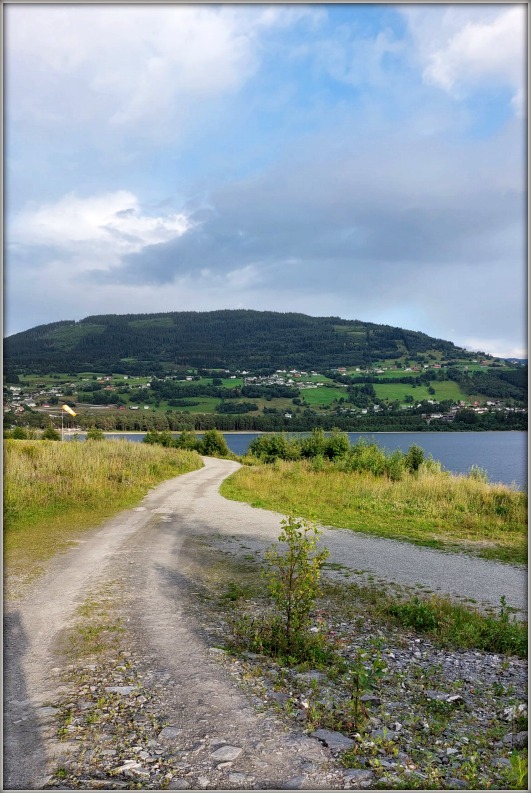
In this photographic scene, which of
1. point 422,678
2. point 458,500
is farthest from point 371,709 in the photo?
point 458,500

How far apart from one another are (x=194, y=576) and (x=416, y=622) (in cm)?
420

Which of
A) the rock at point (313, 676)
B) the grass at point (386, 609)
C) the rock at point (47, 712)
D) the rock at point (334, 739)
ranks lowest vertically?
the grass at point (386, 609)

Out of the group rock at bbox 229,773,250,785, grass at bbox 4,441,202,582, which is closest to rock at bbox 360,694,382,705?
rock at bbox 229,773,250,785

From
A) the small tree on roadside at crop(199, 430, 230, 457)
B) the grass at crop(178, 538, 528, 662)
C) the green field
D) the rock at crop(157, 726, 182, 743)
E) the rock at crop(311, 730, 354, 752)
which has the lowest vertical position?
the small tree on roadside at crop(199, 430, 230, 457)

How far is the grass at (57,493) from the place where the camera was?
11078mm

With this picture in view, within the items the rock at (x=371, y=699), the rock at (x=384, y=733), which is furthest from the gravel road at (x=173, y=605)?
the rock at (x=371, y=699)

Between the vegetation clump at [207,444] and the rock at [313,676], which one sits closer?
the rock at [313,676]

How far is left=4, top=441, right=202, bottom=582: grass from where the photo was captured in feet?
36.3

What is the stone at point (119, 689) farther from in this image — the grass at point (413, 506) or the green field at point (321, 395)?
the green field at point (321, 395)

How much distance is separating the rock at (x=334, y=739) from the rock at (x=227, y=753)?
0.72 meters

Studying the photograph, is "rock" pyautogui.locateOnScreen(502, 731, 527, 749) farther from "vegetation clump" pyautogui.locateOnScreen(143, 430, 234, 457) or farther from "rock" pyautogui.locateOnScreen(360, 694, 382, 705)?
"vegetation clump" pyautogui.locateOnScreen(143, 430, 234, 457)

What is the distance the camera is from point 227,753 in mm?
3840

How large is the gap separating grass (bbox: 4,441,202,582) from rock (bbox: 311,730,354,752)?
6.57 m

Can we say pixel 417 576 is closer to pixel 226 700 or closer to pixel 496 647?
pixel 496 647
